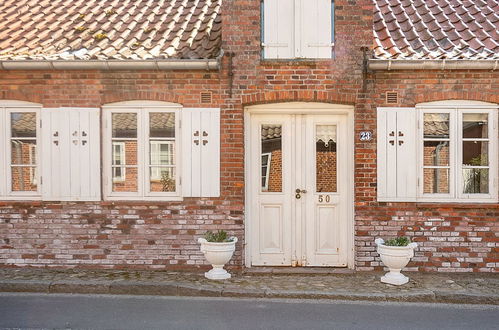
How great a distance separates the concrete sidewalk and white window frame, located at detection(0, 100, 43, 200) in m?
1.32

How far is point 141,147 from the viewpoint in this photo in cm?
913

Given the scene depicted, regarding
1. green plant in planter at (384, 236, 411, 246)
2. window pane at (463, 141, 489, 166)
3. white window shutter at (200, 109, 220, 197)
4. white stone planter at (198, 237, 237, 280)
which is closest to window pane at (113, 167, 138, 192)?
white window shutter at (200, 109, 220, 197)

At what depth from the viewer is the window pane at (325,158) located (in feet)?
30.3

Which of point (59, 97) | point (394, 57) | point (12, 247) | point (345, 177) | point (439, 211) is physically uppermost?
point (394, 57)

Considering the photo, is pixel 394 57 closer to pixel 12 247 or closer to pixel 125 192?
pixel 125 192

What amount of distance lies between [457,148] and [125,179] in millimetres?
5665

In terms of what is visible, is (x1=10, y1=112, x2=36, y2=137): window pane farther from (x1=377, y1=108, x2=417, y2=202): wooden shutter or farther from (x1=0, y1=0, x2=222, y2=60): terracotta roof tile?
(x1=377, y1=108, x2=417, y2=202): wooden shutter

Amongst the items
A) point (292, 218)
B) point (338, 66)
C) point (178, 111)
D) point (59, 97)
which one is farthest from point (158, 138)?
point (338, 66)

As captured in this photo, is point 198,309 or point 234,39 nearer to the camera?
point 198,309

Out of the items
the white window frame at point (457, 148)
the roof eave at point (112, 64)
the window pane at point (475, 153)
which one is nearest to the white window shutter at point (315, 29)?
the roof eave at point (112, 64)

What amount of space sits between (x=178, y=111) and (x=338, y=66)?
280 centimetres

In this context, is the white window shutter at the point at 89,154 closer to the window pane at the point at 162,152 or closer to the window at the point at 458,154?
the window pane at the point at 162,152

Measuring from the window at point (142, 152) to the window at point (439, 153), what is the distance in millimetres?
3561

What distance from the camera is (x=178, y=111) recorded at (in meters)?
9.08
